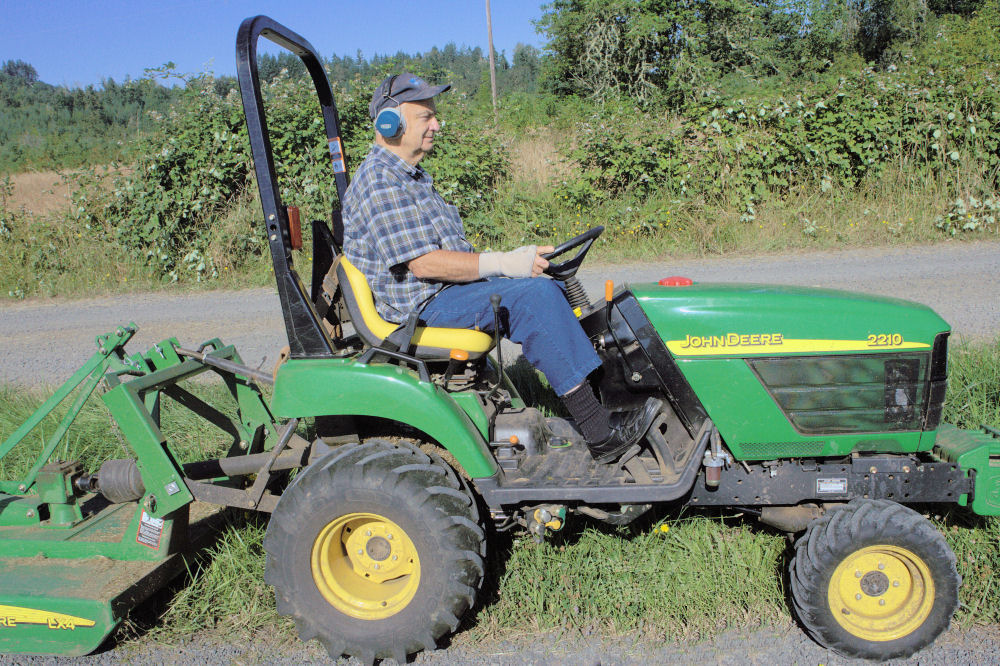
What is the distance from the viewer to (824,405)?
2.69 metres

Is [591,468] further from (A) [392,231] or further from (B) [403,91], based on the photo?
(B) [403,91]

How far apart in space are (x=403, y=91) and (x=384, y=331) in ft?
3.28

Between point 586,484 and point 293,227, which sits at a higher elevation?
point 293,227

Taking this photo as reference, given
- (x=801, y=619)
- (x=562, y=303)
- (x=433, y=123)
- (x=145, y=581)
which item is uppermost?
(x=433, y=123)

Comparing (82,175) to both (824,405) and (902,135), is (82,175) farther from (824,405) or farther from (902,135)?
(902,135)

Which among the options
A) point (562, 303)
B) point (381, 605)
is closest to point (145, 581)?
point (381, 605)

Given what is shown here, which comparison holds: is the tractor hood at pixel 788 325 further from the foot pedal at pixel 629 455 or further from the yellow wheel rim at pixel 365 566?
the yellow wheel rim at pixel 365 566

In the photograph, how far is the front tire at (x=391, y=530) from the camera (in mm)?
2551

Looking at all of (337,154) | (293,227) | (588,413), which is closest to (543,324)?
(588,413)

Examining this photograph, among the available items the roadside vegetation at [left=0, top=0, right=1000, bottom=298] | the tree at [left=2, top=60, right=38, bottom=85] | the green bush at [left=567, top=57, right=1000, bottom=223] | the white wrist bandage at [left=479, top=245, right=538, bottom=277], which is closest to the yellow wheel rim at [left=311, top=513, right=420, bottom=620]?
the white wrist bandage at [left=479, top=245, right=538, bottom=277]

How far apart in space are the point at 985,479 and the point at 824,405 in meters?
0.62

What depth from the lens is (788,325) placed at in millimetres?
2666

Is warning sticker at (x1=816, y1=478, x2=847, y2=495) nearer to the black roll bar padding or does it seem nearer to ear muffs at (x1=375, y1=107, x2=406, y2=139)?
the black roll bar padding

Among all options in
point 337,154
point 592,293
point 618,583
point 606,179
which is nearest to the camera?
point 618,583
